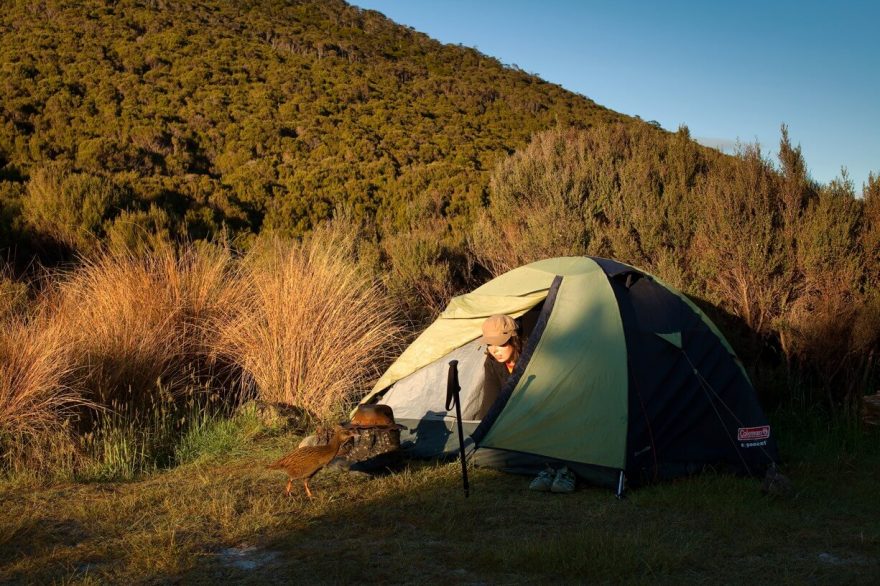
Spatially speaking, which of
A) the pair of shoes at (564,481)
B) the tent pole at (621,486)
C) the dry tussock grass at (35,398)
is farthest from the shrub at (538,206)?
the dry tussock grass at (35,398)

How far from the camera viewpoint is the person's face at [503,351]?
5.86 metres

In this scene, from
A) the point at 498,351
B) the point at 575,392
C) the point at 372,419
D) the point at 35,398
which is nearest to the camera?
the point at 575,392

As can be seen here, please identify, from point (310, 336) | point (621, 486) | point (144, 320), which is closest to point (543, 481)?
point (621, 486)

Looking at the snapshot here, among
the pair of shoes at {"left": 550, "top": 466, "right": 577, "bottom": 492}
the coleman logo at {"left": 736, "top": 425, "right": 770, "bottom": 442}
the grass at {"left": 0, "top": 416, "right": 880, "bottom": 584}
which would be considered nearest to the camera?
the grass at {"left": 0, "top": 416, "right": 880, "bottom": 584}

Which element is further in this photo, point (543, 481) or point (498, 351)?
point (498, 351)

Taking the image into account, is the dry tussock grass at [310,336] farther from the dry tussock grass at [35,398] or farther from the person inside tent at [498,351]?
the person inside tent at [498,351]

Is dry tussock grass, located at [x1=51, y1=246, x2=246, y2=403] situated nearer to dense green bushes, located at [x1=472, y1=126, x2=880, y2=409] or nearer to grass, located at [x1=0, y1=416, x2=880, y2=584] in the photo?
grass, located at [x1=0, y1=416, x2=880, y2=584]

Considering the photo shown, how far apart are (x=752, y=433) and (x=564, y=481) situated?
1.34 meters

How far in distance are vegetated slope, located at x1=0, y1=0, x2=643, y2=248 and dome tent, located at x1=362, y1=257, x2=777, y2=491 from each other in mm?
8691

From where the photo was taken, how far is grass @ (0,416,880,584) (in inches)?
150

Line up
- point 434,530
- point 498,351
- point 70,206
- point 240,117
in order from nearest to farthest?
point 434,530, point 498,351, point 70,206, point 240,117

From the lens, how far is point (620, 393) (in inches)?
207

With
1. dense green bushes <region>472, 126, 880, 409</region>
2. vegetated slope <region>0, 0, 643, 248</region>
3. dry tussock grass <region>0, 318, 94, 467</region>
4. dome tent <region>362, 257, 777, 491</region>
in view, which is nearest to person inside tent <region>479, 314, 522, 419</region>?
dome tent <region>362, 257, 777, 491</region>

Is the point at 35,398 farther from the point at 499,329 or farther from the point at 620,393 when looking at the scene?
the point at 620,393
